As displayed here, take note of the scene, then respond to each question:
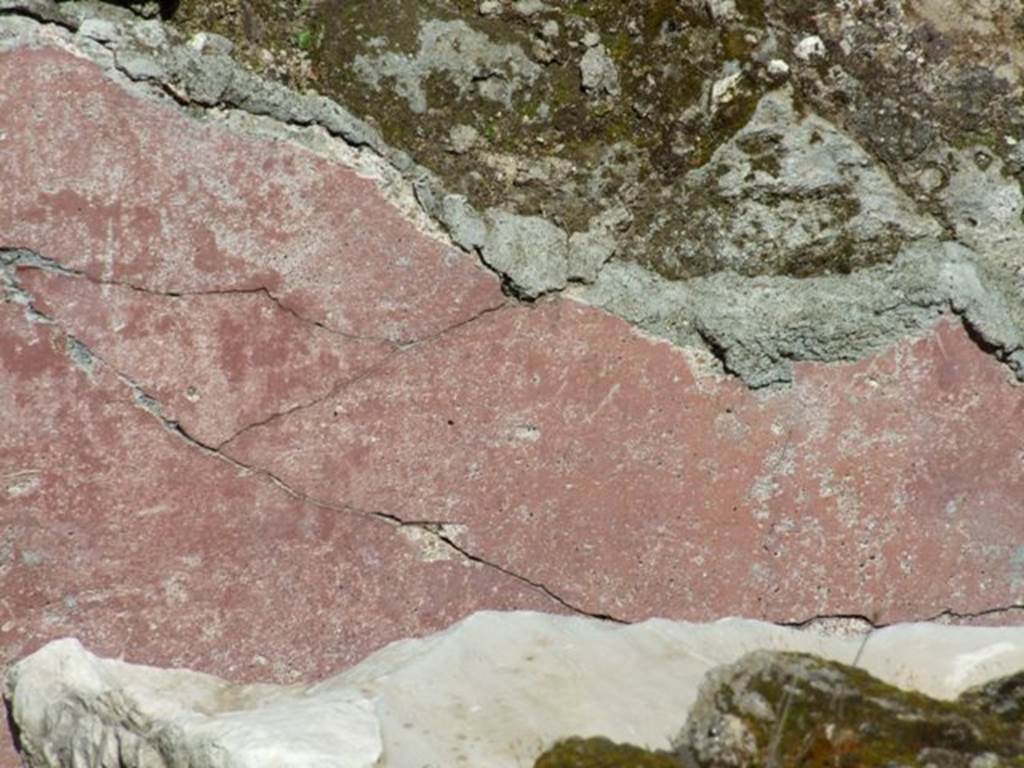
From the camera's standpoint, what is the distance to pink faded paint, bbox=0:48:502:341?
242 centimetres

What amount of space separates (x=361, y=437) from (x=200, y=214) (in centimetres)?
49

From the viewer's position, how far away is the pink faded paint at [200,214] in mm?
2420

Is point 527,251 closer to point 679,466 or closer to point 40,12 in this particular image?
point 679,466

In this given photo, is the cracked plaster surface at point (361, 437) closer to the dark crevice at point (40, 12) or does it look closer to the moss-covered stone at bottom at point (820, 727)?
the dark crevice at point (40, 12)

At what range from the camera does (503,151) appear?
2633 mm

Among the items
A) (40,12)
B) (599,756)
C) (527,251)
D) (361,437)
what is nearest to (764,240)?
(527,251)

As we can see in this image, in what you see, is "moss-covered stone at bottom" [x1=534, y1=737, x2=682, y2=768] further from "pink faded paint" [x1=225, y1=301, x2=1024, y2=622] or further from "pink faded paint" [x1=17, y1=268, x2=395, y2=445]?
"pink faded paint" [x1=17, y1=268, x2=395, y2=445]

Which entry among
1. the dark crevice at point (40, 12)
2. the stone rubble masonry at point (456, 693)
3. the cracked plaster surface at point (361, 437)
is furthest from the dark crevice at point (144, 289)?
the stone rubble masonry at point (456, 693)

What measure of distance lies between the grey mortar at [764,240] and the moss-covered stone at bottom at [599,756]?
747 millimetres

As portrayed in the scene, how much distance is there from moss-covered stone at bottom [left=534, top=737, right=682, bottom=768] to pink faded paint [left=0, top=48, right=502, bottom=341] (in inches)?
31.0

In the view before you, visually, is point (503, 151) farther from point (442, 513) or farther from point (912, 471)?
point (912, 471)

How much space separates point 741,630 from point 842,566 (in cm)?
24

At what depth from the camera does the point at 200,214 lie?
2484mm

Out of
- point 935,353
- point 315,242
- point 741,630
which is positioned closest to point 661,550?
point 741,630
